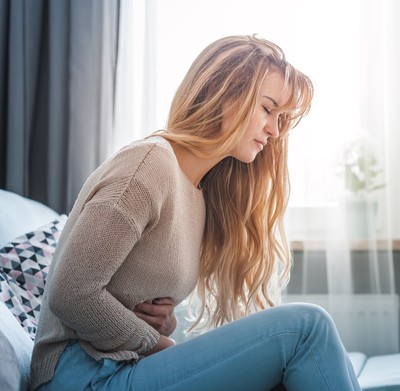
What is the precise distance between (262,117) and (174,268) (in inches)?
16.7

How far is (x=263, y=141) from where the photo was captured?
1565mm

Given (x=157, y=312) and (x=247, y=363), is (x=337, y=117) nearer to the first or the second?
(x=157, y=312)

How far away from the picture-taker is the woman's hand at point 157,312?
1.36 metres

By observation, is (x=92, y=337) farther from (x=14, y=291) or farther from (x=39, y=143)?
(x=39, y=143)

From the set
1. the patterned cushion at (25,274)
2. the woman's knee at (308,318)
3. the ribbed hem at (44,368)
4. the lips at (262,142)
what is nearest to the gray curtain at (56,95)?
the patterned cushion at (25,274)

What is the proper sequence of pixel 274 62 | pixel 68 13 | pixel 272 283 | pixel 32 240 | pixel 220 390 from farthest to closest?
pixel 68 13 < pixel 272 283 < pixel 32 240 < pixel 274 62 < pixel 220 390

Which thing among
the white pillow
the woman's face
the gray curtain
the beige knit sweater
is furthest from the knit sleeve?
the gray curtain

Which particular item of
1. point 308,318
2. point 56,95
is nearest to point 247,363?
point 308,318

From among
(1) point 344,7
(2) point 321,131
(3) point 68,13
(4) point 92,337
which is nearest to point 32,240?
(4) point 92,337

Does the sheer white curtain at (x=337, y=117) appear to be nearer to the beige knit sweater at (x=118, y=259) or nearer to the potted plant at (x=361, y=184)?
the potted plant at (x=361, y=184)

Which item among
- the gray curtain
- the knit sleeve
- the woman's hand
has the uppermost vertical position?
the gray curtain

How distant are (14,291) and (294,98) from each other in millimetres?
859

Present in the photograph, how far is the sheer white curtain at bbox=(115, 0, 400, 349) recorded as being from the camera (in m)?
2.53

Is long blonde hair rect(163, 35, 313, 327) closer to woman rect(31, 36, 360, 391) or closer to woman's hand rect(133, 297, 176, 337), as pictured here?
woman rect(31, 36, 360, 391)
